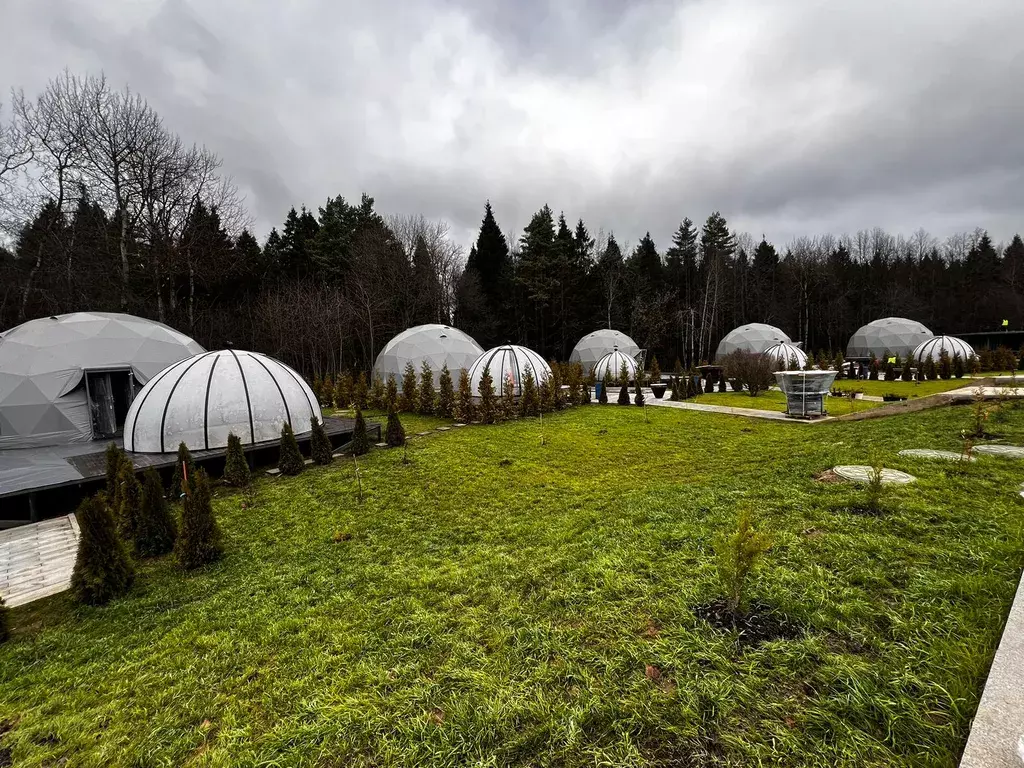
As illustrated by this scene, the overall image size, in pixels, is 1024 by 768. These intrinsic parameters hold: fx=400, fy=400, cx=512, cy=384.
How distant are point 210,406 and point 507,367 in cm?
1181

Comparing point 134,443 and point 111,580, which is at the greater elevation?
point 134,443

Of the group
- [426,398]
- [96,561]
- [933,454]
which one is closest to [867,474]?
[933,454]

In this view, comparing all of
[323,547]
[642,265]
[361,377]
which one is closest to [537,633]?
[323,547]

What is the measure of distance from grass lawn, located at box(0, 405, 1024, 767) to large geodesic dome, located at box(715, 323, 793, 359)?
31998 mm

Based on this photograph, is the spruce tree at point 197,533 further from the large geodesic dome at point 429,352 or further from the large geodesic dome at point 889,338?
the large geodesic dome at point 889,338

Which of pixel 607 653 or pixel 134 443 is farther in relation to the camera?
pixel 134 443

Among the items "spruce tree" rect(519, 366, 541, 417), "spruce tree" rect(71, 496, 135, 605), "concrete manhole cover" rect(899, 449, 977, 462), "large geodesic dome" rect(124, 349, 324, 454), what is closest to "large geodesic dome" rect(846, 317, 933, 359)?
"spruce tree" rect(519, 366, 541, 417)

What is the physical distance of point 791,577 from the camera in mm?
3396

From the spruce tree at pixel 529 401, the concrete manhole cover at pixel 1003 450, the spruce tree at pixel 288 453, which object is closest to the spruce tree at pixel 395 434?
the spruce tree at pixel 288 453

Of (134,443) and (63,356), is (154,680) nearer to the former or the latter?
(134,443)

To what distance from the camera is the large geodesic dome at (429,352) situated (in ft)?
70.1

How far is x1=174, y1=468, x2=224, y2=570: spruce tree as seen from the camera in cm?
484

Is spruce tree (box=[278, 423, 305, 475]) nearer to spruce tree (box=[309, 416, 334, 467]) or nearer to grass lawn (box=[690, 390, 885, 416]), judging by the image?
spruce tree (box=[309, 416, 334, 467])

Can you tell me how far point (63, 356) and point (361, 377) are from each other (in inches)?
360
